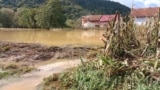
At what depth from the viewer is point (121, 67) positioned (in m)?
9.33

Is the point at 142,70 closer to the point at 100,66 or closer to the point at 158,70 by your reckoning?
the point at 158,70

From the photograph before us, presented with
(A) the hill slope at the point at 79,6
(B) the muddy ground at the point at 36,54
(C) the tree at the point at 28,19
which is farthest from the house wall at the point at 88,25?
(B) the muddy ground at the point at 36,54

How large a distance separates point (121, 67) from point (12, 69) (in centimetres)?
501

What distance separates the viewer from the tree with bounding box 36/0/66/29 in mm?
59469

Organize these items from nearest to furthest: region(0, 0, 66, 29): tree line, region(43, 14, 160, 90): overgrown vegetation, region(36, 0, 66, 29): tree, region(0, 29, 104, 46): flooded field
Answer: region(43, 14, 160, 90): overgrown vegetation, region(0, 29, 104, 46): flooded field, region(36, 0, 66, 29): tree, region(0, 0, 66, 29): tree line

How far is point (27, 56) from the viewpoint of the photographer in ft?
52.2

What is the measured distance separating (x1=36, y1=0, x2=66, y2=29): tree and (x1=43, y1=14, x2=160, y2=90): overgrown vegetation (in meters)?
48.0

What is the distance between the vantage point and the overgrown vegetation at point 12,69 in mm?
12186

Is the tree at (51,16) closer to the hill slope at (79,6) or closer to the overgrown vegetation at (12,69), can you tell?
the hill slope at (79,6)

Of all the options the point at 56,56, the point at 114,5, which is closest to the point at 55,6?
the point at 56,56

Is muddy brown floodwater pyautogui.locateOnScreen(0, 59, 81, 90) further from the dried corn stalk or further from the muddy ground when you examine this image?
the muddy ground

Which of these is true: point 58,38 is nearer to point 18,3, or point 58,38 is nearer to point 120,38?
point 120,38

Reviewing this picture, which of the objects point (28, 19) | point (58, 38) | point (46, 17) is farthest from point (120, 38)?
point (28, 19)

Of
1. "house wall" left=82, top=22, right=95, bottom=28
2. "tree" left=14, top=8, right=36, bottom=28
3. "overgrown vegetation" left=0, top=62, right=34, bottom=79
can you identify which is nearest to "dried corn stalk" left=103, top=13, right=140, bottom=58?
"overgrown vegetation" left=0, top=62, right=34, bottom=79
